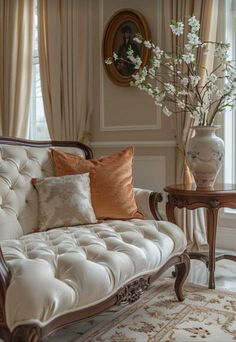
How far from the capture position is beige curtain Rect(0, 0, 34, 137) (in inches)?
177

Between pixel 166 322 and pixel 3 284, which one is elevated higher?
pixel 3 284

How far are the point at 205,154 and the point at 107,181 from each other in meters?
0.66

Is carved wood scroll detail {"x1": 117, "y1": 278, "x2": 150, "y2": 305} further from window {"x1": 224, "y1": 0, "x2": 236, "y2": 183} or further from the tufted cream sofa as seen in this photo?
window {"x1": 224, "y1": 0, "x2": 236, "y2": 183}

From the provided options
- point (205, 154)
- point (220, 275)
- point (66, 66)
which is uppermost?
point (66, 66)

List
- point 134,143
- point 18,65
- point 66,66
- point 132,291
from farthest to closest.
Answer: point 18,65 < point 66,66 < point 134,143 < point 132,291

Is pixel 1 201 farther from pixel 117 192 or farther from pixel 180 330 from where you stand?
pixel 180 330

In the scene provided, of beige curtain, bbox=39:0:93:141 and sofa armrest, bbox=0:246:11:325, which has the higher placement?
beige curtain, bbox=39:0:93:141

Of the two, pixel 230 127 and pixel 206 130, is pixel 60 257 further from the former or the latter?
pixel 230 127

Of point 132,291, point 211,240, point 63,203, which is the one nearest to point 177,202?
point 211,240

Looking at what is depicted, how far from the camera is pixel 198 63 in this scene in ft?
11.1

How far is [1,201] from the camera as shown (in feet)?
7.29

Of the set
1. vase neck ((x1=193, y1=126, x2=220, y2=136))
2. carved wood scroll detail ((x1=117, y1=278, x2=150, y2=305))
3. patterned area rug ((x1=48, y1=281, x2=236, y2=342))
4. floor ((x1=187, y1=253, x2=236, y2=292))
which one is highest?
vase neck ((x1=193, y1=126, x2=220, y2=136))

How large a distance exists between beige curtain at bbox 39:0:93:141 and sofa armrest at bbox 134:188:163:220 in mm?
1683

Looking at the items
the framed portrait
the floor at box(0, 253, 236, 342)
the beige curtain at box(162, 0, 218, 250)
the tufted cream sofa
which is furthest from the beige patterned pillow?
the framed portrait
